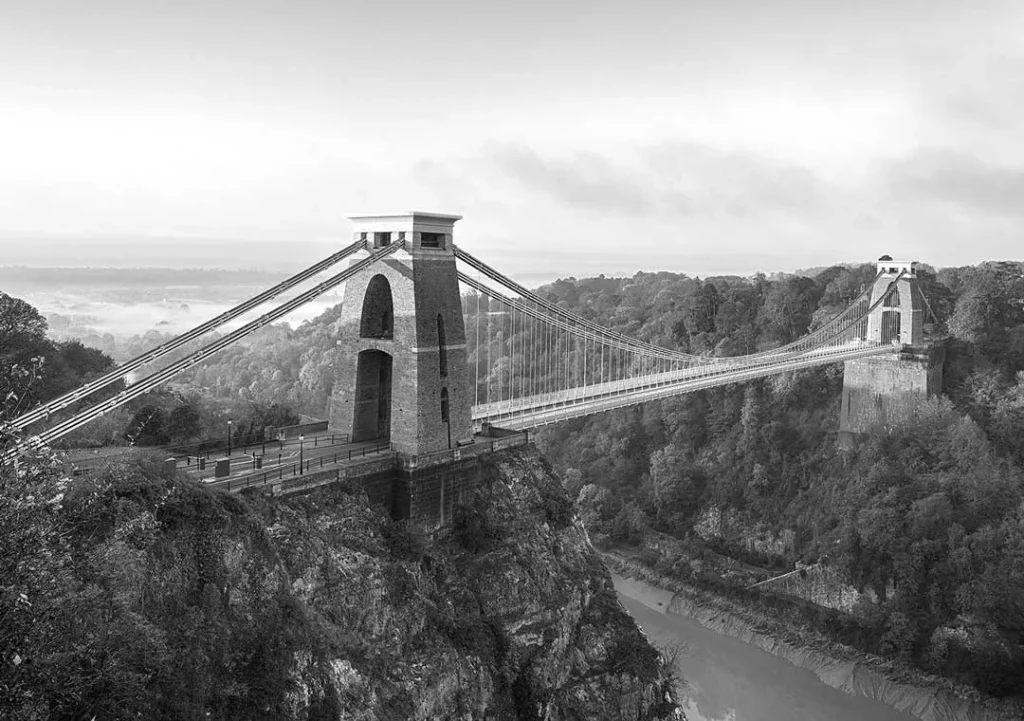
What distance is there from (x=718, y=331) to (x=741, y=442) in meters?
7.83

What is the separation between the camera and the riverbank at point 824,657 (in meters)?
22.8

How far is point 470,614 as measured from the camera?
15.7 meters

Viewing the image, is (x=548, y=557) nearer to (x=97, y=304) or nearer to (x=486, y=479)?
(x=486, y=479)

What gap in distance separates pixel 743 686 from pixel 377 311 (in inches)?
647

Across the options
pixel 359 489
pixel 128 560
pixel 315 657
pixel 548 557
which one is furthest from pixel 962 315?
pixel 128 560

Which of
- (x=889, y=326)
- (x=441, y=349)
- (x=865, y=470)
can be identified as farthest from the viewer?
(x=889, y=326)

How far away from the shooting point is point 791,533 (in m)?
31.1

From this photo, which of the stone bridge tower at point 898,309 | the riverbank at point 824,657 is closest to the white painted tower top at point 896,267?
the stone bridge tower at point 898,309

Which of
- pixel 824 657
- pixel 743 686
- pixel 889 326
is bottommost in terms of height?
pixel 743 686

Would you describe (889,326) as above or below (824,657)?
above

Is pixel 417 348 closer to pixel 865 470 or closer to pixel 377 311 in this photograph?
pixel 377 311

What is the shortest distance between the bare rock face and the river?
7638 millimetres

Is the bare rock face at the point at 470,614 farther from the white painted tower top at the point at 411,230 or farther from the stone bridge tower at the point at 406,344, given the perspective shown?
the white painted tower top at the point at 411,230

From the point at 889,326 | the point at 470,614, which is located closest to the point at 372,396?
the point at 470,614
